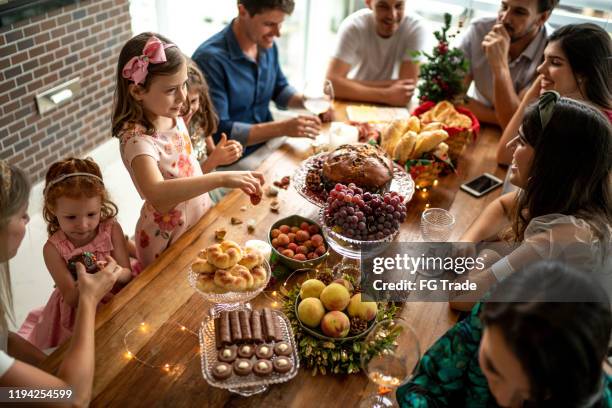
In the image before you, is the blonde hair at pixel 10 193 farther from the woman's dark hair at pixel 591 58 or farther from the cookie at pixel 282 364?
the woman's dark hair at pixel 591 58

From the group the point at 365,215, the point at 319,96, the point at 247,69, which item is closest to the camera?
the point at 365,215

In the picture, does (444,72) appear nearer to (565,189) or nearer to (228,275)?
(565,189)

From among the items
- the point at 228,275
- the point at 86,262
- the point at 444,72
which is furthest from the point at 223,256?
the point at 444,72

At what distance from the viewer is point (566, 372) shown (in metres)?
0.89

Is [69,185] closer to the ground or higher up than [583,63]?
closer to the ground

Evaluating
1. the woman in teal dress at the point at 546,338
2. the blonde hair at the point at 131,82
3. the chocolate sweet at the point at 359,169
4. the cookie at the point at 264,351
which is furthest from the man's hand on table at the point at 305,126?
the woman in teal dress at the point at 546,338

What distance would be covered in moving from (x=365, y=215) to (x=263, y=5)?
1.31 meters

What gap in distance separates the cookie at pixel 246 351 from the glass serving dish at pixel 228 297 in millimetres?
177

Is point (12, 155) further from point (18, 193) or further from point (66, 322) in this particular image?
point (18, 193)

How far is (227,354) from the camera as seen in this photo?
4.01 ft

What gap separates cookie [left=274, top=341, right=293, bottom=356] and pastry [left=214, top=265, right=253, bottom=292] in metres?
0.19

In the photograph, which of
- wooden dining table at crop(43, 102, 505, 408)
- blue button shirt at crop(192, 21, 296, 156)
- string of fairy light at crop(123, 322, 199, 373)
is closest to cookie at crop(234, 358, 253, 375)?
wooden dining table at crop(43, 102, 505, 408)

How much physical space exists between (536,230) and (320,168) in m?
0.77

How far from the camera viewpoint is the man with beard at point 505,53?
2.46 m
